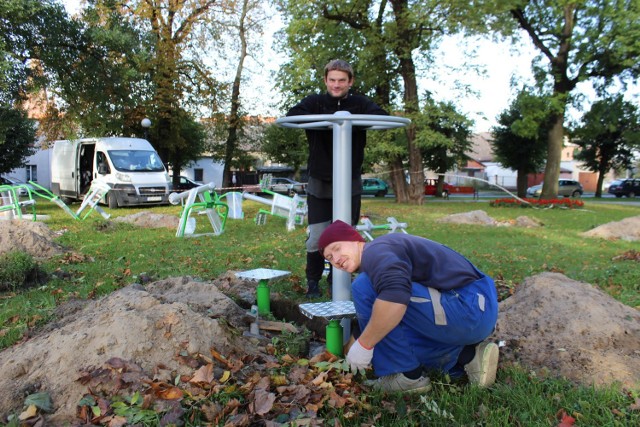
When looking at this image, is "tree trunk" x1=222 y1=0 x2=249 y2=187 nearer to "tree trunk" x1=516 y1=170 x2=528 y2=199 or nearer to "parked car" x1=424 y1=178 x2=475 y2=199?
"parked car" x1=424 y1=178 x2=475 y2=199

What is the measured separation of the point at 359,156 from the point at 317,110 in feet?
1.49

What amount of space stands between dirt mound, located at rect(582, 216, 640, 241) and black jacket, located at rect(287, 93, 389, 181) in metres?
8.29

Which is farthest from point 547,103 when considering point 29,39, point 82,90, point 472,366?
point 472,366

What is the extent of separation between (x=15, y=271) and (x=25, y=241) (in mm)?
2140

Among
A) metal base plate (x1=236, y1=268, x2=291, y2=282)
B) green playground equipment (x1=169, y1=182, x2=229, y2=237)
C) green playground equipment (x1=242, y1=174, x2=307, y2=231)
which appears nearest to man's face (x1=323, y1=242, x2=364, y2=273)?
metal base plate (x1=236, y1=268, x2=291, y2=282)

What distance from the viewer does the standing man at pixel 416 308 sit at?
2336 millimetres

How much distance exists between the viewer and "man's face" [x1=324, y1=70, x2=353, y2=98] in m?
3.52

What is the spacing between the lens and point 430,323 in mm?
2402

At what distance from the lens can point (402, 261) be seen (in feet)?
7.51

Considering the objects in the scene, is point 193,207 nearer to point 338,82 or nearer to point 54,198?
point 54,198

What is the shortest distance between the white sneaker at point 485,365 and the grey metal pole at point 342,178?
93cm

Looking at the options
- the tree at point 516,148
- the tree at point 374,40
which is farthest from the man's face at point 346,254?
the tree at point 516,148

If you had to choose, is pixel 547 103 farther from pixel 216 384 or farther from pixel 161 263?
pixel 216 384

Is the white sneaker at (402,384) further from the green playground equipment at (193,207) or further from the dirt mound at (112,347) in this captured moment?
the green playground equipment at (193,207)
